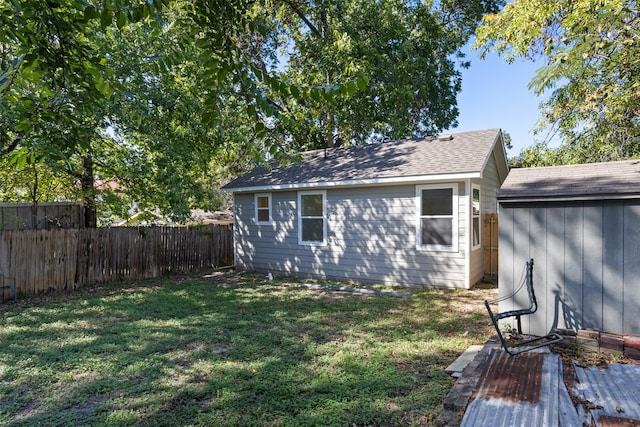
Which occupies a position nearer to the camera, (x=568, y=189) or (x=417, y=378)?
(x=417, y=378)

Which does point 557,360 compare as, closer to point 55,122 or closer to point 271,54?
point 55,122

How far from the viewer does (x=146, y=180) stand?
8977 mm

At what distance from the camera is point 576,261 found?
13.1ft

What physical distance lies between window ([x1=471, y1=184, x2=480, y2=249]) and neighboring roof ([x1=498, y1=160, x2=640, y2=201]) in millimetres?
2970

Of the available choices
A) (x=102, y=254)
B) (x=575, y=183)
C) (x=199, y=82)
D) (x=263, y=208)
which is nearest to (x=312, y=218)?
(x=263, y=208)

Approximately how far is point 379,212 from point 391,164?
3.97ft

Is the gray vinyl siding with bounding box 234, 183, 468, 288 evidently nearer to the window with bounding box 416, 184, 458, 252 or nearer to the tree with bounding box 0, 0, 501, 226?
the window with bounding box 416, 184, 458, 252

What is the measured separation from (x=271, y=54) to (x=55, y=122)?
1484 cm

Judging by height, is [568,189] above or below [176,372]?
above

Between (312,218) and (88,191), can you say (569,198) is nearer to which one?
(312,218)

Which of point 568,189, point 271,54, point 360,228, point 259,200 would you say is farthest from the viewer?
point 271,54

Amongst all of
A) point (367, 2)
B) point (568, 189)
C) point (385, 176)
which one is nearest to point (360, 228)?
point (385, 176)

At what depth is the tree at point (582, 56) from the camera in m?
5.02

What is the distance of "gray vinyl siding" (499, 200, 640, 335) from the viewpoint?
376 centimetres
